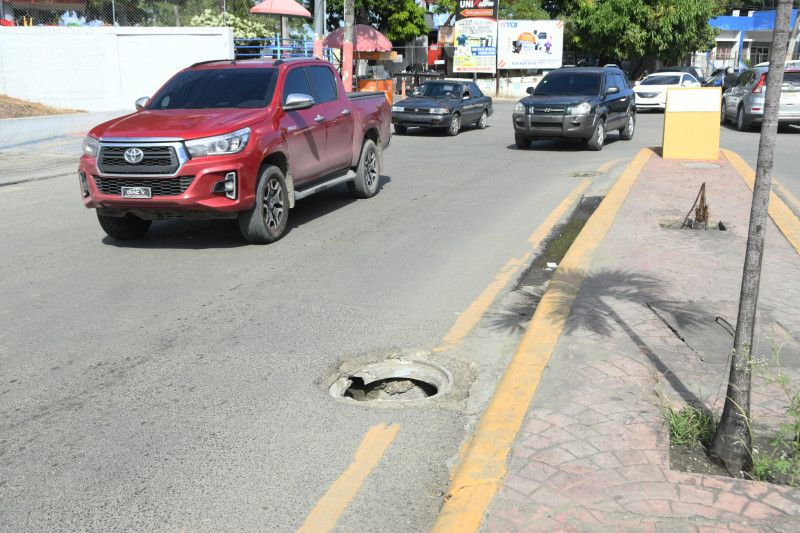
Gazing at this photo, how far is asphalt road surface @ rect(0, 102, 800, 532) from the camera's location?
358 centimetres

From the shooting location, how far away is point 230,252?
808cm

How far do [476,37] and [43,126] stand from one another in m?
27.0

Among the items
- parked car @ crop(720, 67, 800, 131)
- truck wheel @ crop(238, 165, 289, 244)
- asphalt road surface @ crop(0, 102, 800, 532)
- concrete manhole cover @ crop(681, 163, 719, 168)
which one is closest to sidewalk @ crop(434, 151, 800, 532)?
asphalt road surface @ crop(0, 102, 800, 532)

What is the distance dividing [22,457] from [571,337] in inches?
135

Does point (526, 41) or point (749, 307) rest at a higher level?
point (526, 41)

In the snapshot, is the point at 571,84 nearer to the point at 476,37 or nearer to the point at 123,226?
the point at 123,226

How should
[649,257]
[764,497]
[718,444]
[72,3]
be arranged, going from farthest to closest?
[72,3] < [649,257] < [718,444] < [764,497]

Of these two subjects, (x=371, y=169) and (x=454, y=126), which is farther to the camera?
(x=454, y=126)

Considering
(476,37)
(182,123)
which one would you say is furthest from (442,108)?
(476,37)

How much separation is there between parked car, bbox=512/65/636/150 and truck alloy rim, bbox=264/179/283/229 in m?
10.00

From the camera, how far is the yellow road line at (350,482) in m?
3.38

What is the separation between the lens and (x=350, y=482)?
3.70 meters

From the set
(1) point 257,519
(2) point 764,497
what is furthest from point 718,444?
(1) point 257,519

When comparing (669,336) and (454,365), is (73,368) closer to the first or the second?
(454,365)
